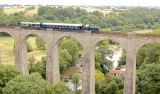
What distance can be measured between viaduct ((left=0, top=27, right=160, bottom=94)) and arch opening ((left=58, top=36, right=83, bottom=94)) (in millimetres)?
6693

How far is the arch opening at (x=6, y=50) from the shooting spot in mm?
83881

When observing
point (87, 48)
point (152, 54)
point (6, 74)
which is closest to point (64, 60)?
point (152, 54)

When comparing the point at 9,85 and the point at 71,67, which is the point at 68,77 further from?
the point at 9,85

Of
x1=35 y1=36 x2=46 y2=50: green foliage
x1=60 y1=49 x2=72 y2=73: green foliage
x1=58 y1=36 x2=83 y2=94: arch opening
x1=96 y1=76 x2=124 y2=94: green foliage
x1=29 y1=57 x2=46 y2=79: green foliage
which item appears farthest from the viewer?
x1=35 y1=36 x2=46 y2=50: green foliage

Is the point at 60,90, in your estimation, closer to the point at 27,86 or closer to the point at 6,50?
the point at 27,86

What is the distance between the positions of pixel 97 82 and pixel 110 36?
12.4 meters

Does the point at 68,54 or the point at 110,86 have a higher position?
the point at 68,54

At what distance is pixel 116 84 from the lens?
169 ft

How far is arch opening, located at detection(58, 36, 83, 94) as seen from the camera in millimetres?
61125

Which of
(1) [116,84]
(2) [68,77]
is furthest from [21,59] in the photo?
(1) [116,84]

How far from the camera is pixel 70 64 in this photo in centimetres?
7806

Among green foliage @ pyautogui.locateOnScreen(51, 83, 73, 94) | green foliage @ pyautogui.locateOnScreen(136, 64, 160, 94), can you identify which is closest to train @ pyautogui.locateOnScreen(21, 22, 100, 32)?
green foliage @ pyautogui.locateOnScreen(51, 83, 73, 94)

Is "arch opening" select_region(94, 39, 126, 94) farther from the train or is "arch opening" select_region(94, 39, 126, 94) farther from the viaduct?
the train

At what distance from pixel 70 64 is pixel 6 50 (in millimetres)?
28978
